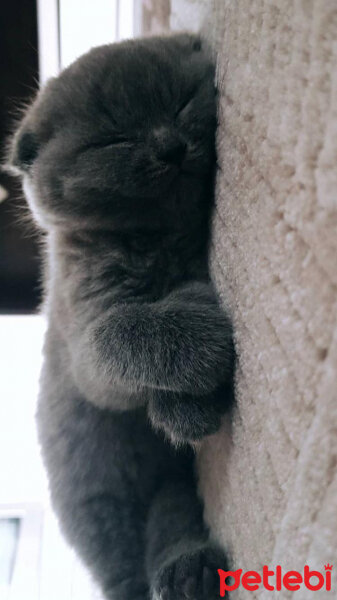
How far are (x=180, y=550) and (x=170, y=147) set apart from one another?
0.61 meters

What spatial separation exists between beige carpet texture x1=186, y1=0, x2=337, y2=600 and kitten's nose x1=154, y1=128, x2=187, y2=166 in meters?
0.14

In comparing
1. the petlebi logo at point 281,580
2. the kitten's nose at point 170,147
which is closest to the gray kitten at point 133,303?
the kitten's nose at point 170,147

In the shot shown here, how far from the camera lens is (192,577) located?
0.80 meters

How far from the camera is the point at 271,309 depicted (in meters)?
0.51

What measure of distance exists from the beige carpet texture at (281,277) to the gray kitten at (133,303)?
95 mm

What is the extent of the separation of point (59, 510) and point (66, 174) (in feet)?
2.10

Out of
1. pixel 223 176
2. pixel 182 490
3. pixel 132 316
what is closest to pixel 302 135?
pixel 223 176

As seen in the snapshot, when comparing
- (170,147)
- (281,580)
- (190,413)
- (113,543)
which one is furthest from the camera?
(113,543)

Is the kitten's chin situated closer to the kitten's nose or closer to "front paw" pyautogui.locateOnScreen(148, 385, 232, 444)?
the kitten's nose

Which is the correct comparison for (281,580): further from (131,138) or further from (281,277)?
(131,138)

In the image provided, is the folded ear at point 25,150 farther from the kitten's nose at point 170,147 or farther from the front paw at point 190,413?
the front paw at point 190,413

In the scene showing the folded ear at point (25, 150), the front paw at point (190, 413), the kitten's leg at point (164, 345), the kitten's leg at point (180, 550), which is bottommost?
the kitten's leg at point (180, 550)

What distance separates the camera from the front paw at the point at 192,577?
0.77m

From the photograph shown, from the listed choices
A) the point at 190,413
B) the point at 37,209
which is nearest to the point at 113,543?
the point at 190,413
